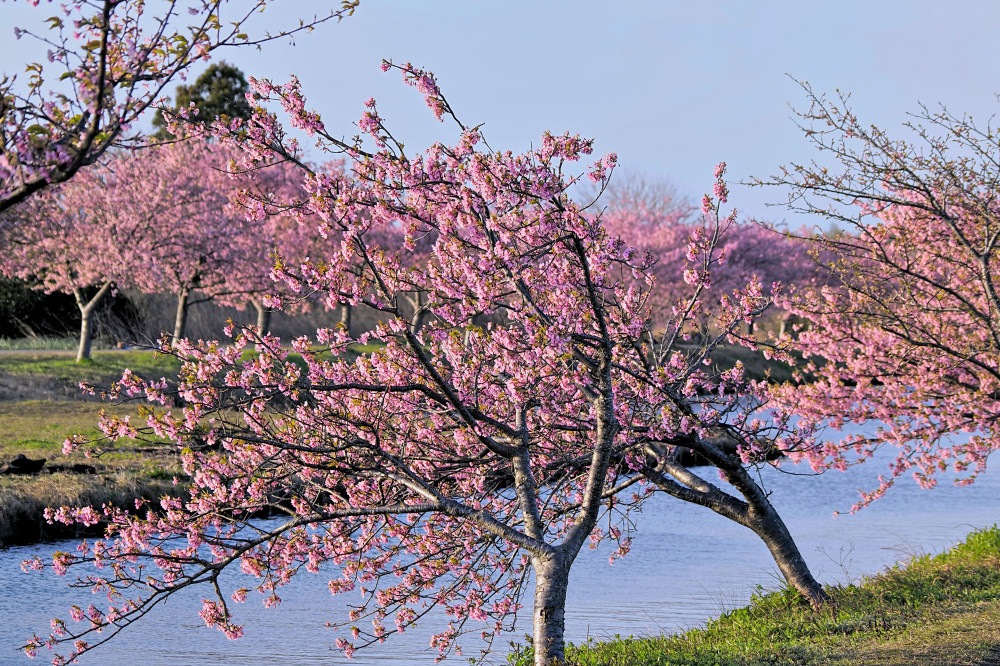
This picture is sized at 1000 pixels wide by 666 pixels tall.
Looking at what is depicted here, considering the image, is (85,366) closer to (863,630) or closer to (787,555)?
(787,555)

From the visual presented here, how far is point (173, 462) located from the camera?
18719 millimetres

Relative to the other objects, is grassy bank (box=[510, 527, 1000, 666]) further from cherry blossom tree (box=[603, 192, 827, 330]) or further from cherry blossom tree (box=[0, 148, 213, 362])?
cherry blossom tree (box=[603, 192, 827, 330])

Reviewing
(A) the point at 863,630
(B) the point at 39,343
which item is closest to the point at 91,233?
(B) the point at 39,343

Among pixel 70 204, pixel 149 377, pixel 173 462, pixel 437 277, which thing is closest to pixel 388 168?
pixel 437 277

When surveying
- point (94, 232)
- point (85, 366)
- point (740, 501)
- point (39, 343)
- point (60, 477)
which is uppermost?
point (94, 232)

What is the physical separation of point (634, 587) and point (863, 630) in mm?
5555

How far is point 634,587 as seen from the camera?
14.3 meters

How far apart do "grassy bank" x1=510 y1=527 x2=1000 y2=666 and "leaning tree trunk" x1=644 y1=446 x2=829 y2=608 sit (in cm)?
28

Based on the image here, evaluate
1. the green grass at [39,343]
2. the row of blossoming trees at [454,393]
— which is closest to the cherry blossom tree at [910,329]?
the row of blossoming trees at [454,393]

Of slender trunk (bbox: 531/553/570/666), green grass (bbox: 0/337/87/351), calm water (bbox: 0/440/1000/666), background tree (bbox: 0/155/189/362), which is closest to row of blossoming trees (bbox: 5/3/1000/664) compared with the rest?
slender trunk (bbox: 531/553/570/666)

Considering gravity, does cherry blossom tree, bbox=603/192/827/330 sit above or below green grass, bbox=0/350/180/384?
above

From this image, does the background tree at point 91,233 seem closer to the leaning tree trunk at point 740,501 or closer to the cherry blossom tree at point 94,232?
the cherry blossom tree at point 94,232

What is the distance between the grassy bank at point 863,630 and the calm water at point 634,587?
184cm

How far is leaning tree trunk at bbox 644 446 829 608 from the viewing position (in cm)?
952
